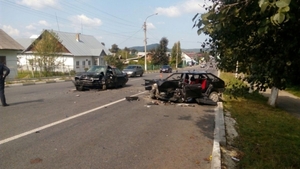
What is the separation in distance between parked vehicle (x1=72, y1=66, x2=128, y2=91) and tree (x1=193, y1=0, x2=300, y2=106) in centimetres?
1233

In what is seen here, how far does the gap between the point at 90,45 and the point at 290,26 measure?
53.6 m

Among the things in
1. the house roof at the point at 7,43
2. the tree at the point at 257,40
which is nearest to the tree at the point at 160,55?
the house roof at the point at 7,43

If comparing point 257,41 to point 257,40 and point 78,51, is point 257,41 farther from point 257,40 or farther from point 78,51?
point 78,51

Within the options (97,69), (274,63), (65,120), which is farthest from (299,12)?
(97,69)

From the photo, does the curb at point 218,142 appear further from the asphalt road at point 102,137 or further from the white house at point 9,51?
the white house at point 9,51

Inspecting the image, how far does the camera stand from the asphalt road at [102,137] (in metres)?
4.62

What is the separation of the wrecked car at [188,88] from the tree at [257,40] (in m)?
7.12

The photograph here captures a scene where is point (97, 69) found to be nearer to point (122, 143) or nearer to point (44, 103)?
point (44, 103)

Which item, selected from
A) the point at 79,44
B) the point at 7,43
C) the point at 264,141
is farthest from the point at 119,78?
the point at 79,44

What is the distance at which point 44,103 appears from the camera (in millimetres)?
10719

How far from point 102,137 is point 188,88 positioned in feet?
19.9

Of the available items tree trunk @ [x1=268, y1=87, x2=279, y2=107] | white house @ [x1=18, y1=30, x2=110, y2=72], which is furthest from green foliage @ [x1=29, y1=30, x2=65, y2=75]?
tree trunk @ [x1=268, y1=87, x2=279, y2=107]

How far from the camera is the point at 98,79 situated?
51.8 feet

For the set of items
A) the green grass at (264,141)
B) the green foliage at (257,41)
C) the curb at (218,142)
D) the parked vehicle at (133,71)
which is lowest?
the green grass at (264,141)
